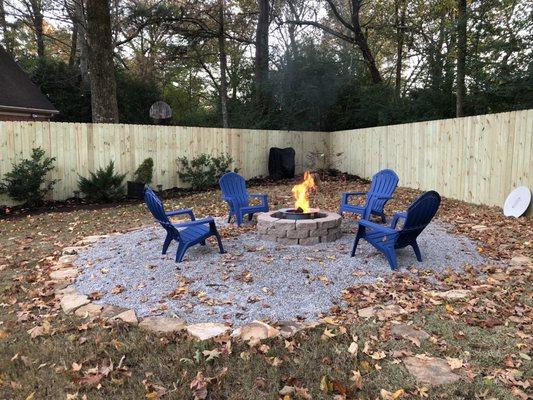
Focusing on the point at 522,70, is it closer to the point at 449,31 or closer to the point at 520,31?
the point at 520,31

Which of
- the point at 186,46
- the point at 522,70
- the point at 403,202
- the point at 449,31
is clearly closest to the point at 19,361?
the point at 403,202

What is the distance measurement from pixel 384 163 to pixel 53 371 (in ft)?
30.5

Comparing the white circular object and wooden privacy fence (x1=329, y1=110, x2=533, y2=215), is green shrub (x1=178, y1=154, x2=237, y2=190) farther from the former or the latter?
the white circular object

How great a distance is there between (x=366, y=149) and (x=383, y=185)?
212 inches

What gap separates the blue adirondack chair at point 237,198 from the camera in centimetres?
570

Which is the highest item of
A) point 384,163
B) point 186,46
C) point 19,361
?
point 186,46

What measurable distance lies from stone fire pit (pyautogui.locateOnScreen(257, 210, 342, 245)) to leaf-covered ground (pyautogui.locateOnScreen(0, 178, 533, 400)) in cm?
123

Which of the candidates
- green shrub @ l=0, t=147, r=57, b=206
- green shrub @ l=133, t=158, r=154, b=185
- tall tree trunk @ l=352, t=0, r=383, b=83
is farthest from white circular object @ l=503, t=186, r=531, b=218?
tall tree trunk @ l=352, t=0, r=383, b=83

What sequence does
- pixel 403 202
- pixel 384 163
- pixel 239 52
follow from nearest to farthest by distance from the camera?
pixel 403 202
pixel 384 163
pixel 239 52

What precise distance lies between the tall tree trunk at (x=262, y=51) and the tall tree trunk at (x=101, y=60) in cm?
641

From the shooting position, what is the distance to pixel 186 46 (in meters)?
15.9

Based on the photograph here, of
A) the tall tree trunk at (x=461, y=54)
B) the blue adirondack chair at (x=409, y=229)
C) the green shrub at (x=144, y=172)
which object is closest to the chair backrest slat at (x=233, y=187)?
the blue adirondack chair at (x=409, y=229)

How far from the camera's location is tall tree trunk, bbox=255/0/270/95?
576 inches

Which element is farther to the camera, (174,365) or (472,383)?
(174,365)
